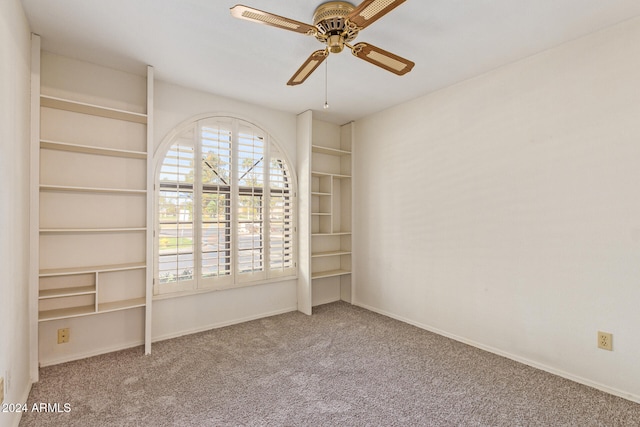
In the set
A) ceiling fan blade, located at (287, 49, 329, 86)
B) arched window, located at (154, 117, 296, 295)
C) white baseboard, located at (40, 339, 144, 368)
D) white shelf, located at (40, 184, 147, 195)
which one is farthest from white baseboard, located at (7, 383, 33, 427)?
ceiling fan blade, located at (287, 49, 329, 86)

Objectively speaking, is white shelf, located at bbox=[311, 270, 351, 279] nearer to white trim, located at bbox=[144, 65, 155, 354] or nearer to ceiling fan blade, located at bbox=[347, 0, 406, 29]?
white trim, located at bbox=[144, 65, 155, 354]

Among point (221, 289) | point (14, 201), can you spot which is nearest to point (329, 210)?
point (221, 289)

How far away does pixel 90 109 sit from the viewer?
8.52ft

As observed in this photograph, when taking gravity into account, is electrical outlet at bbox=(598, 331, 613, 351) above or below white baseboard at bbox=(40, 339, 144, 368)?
above

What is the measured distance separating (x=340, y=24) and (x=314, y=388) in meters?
2.36

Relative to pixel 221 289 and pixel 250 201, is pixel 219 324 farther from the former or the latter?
pixel 250 201

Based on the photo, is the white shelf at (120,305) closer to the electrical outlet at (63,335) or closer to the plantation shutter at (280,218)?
the electrical outlet at (63,335)

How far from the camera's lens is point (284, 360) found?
2.63 meters

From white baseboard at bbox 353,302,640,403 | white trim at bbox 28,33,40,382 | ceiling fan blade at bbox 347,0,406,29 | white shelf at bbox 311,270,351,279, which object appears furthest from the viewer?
white shelf at bbox 311,270,351,279

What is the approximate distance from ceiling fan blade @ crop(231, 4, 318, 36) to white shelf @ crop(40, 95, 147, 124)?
1618 mm

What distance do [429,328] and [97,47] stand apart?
3.94 m

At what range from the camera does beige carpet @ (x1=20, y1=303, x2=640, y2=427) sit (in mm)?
1883

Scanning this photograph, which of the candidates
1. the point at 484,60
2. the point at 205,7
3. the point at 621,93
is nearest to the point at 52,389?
the point at 205,7

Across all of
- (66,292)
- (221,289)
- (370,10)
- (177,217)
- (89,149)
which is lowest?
(221,289)
